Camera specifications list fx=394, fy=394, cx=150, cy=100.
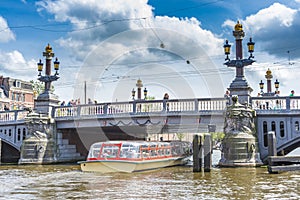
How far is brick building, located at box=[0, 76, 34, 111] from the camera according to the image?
6519 cm

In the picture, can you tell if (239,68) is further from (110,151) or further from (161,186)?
(161,186)

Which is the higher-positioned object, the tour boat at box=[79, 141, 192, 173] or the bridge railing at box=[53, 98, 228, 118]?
the bridge railing at box=[53, 98, 228, 118]

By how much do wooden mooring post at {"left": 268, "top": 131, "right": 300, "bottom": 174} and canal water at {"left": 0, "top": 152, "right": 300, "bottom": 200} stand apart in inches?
15.5

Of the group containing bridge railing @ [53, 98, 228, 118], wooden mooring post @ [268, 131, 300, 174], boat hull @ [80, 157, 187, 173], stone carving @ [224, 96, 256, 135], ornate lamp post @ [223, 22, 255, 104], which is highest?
ornate lamp post @ [223, 22, 255, 104]

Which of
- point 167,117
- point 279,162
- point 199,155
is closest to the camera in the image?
point 279,162

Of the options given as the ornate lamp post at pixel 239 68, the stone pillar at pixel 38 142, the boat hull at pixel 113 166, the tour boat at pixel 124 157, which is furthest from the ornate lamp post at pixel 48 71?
the ornate lamp post at pixel 239 68

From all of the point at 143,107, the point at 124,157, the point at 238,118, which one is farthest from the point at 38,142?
the point at 238,118

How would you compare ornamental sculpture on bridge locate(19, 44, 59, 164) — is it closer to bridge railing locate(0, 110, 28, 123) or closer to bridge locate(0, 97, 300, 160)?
bridge locate(0, 97, 300, 160)

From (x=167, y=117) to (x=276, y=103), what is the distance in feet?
24.2

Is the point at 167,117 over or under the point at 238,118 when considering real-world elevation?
over

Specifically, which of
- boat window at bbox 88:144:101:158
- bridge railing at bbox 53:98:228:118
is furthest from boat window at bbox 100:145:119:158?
bridge railing at bbox 53:98:228:118

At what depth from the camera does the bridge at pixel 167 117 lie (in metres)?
25.0

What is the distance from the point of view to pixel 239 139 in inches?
942

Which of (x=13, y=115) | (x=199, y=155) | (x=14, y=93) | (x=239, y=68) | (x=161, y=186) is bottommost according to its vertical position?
(x=161, y=186)
